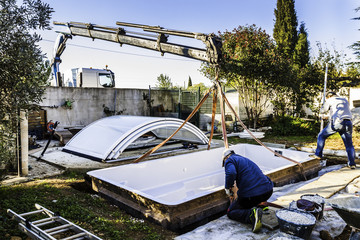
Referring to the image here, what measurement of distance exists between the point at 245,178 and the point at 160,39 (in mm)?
4864

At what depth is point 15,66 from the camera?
3.82m

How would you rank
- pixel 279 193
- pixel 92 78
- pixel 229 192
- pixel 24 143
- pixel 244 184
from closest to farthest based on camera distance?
pixel 244 184
pixel 229 192
pixel 279 193
pixel 24 143
pixel 92 78

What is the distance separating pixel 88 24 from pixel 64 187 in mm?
6775

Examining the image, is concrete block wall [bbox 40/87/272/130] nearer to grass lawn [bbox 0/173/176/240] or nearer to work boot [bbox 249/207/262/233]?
grass lawn [bbox 0/173/176/240]

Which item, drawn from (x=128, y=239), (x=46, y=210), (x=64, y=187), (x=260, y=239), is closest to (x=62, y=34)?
(x=64, y=187)

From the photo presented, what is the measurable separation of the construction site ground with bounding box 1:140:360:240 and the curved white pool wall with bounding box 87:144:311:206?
89cm

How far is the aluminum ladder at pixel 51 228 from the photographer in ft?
11.3

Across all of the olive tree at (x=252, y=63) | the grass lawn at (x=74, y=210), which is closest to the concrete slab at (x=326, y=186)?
the grass lawn at (x=74, y=210)

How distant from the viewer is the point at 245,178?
14.7 feet

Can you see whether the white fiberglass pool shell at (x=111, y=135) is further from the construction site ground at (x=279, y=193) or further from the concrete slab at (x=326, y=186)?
the concrete slab at (x=326, y=186)

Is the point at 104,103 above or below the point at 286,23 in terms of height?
below

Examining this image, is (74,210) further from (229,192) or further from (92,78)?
(92,78)

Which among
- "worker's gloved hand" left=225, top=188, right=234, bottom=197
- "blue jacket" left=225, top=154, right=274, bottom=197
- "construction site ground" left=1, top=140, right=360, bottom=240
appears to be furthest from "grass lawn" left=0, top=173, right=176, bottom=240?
"blue jacket" left=225, top=154, right=274, bottom=197

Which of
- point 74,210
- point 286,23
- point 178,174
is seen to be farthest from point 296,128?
point 286,23
